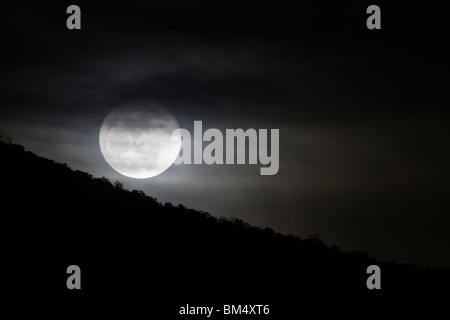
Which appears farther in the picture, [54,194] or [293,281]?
[54,194]

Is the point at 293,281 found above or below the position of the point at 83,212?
below

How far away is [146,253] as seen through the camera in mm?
37188

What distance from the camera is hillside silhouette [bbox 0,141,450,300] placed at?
31922 mm

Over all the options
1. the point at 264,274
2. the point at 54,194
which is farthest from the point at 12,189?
the point at 264,274

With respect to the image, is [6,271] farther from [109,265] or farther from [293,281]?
[293,281]

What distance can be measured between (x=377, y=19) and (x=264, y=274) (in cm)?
1886

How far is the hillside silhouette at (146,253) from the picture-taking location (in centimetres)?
3192
